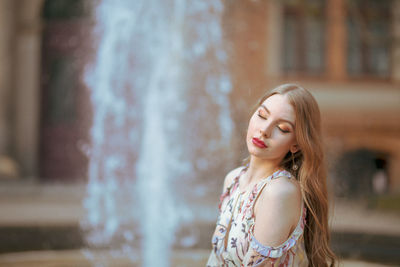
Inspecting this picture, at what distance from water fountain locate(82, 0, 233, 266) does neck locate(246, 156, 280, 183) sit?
9.27 ft

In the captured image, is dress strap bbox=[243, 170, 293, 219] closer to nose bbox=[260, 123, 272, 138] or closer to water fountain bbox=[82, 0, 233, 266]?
nose bbox=[260, 123, 272, 138]

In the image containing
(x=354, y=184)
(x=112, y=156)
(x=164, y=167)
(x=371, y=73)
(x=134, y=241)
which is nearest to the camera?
(x=134, y=241)

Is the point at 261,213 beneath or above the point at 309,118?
beneath

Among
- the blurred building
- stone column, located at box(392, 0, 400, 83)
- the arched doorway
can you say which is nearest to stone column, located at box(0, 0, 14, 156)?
the blurred building

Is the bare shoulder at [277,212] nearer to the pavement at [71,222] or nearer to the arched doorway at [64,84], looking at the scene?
the pavement at [71,222]

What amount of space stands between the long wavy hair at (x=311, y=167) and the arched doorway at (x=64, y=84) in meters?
11.4

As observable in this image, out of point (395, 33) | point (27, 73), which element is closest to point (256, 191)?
point (395, 33)

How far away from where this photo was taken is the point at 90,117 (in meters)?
12.9

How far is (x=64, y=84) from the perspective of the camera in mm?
13031

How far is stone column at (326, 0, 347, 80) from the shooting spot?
474 inches

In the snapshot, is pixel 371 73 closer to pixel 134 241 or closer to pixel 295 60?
pixel 295 60

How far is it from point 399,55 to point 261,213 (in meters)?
11.2

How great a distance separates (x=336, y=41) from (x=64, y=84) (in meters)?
6.72

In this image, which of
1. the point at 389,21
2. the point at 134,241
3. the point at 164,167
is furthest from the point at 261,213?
the point at 389,21
